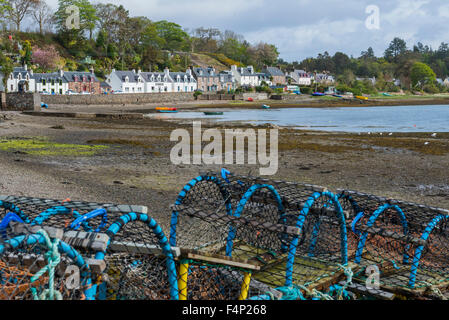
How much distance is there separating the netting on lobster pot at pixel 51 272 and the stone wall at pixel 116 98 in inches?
2032

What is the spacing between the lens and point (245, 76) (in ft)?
324

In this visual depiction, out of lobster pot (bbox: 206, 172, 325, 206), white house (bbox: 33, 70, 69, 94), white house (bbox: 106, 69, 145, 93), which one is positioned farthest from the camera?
white house (bbox: 106, 69, 145, 93)

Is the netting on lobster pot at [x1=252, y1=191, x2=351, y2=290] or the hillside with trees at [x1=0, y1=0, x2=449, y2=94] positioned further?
the hillside with trees at [x1=0, y1=0, x2=449, y2=94]

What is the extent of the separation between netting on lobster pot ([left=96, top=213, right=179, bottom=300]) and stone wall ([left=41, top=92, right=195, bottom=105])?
51135mm

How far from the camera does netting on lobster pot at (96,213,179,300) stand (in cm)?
296

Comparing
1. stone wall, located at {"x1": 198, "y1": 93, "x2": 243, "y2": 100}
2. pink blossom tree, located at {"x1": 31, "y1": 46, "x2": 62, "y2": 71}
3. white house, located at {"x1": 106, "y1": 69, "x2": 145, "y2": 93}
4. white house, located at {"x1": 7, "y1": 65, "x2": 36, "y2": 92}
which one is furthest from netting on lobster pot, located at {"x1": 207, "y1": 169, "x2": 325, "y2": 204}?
stone wall, located at {"x1": 198, "y1": 93, "x2": 243, "y2": 100}

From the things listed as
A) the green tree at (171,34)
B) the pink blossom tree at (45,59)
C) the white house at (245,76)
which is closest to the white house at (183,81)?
the white house at (245,76)

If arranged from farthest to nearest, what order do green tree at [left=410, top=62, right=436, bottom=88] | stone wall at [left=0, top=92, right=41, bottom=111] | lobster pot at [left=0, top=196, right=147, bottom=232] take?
green tree at [left=410, top=62, right=436, bottom=88] < stone wall at [left=0, top=92, right=41, bottom=111] < lobster pot at [left=0, top=196, right=147, bottom=232]

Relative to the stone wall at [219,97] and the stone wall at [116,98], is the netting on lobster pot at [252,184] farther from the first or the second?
the stone wall at [219,97]

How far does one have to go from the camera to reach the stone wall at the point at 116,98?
Result: 2004 inches

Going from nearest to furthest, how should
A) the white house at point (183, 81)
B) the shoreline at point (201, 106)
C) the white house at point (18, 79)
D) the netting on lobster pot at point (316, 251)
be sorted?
1. the netting on lobster pot at point (316, 251)
2. the shoreline at point (201, 106)
3. the white house at point (18, 79)
4. the white house at point (183, 81)

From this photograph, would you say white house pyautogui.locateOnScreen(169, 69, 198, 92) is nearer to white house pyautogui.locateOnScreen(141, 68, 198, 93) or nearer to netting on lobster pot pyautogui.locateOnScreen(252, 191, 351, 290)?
white house pyautogui.locateOnScreen(141, 68, 198, 93)

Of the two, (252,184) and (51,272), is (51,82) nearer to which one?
(252,184)
